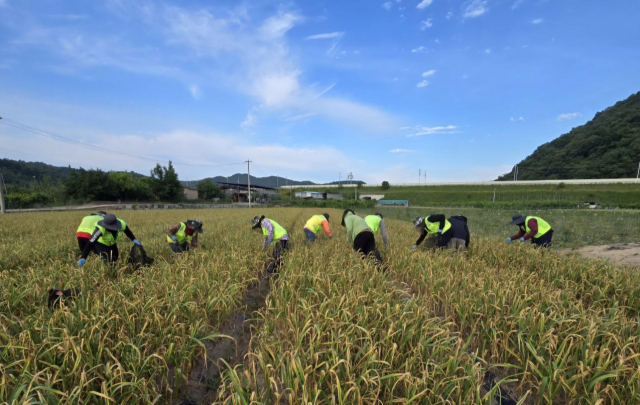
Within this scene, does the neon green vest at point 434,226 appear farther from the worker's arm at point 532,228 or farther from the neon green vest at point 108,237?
the neon green vest at point 108,237

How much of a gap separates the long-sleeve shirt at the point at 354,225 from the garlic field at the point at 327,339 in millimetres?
930

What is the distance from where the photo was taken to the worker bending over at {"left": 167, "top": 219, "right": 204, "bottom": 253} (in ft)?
20.5

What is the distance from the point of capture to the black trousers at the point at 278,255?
18.5ft

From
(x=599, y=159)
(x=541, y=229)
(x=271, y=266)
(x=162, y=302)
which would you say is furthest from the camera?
(x=599, y=159)

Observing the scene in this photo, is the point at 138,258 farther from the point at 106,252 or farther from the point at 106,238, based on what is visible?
the point at 106,238

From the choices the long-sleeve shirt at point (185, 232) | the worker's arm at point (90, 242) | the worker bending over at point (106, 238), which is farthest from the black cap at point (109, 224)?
the long-sleeve shirt at point (185, 232)

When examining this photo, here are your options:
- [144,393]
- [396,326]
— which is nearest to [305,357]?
[396,326]

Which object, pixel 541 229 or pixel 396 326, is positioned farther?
pixel 541 229

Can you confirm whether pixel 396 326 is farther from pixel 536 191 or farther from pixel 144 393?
pixel 536 191

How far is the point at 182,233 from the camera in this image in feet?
21.4

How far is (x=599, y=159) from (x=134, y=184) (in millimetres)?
114272

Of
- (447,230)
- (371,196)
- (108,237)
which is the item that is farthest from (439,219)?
(371,196)

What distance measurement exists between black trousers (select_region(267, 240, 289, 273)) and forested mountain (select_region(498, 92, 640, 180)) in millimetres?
94839

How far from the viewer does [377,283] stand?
4109 millimetres
